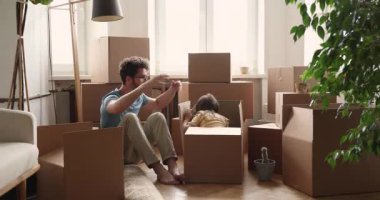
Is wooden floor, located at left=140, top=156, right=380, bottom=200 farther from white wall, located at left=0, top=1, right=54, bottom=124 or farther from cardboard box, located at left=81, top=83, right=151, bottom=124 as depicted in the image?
white wall, located at left=0, top=1, right=54, bottom=124

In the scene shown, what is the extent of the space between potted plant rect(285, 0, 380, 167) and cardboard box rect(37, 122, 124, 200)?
1.15 m

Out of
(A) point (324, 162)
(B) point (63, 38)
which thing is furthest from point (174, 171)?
(B) point (63, 38)

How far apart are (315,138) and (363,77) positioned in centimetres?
129

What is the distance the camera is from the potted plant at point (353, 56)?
84cm

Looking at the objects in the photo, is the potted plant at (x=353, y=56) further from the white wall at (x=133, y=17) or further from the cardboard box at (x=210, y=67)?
the white wall at (x=133, y=17)

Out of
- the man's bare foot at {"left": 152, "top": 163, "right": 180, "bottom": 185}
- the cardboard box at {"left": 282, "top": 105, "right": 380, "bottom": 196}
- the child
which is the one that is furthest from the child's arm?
the cardboard box at {"left": 282, "top": 105, "right": 380, "bottom": 196}

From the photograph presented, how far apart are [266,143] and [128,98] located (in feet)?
3.45

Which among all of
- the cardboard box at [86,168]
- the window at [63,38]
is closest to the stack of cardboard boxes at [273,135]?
the cardboard box at [86,168]

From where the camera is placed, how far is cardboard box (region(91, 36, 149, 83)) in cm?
325

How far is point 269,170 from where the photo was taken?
2.50 meters

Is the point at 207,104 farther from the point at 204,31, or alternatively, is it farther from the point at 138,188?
the point at 204,31

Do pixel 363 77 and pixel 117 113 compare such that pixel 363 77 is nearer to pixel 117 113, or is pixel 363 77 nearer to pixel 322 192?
pixel 322 192

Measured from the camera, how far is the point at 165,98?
262 centimetres

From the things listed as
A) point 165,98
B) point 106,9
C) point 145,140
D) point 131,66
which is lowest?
point 145,140
